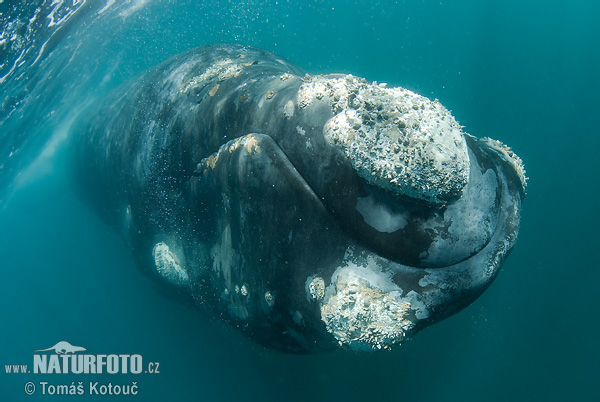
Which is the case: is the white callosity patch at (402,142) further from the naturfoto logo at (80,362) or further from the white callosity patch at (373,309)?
the naturfoto logo at (80,362)

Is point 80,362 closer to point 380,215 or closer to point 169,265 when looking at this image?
point 169,265

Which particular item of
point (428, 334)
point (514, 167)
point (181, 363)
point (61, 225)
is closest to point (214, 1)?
point (61, 225)

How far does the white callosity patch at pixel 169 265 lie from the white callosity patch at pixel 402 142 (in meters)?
3.87

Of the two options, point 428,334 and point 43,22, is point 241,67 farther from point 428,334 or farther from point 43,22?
point 43,22

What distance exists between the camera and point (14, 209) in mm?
25062

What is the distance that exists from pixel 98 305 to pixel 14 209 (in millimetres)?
15358

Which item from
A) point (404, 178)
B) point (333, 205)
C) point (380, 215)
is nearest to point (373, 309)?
point (380, 215)

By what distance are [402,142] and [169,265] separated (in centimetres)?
461

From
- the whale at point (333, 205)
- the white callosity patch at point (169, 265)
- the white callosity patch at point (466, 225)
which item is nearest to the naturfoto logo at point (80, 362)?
the white callosity patch at point (169, 265)

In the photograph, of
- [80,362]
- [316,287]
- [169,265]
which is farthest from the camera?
[80,362]

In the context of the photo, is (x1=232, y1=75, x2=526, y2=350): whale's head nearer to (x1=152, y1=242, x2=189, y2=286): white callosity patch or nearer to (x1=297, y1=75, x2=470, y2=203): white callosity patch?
(x1=297, y1=75, x2=470, y2=203): white callosity patch

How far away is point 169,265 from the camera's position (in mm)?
5910

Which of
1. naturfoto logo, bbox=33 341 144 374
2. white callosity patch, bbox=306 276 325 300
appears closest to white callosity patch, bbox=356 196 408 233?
white callosity patch, bbox=306 276 325 300

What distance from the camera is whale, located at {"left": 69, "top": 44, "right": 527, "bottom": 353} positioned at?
2.82 meters
